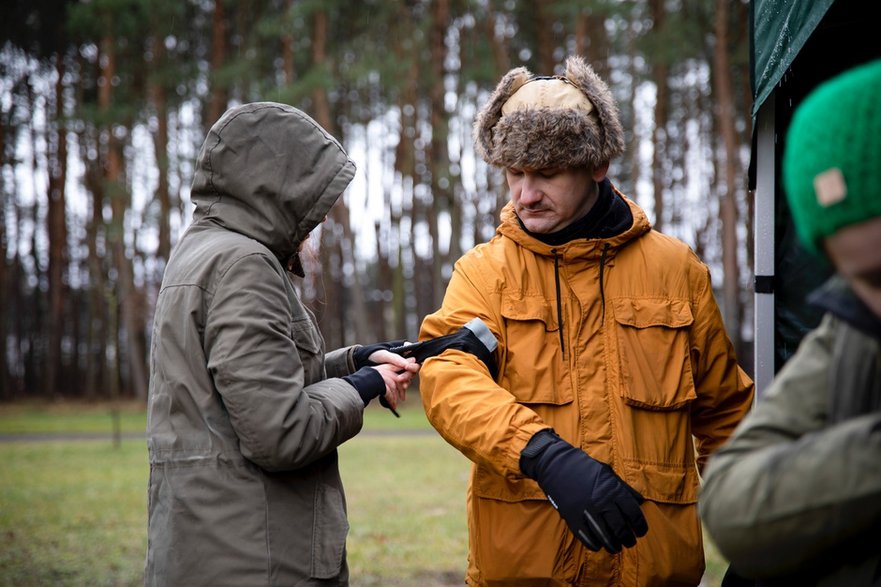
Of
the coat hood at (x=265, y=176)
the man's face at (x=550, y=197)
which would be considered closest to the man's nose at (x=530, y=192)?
the man's face at (x=550, y=197)

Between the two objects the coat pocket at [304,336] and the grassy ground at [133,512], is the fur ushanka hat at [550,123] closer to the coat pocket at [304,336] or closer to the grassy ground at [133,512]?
the coat pocket at [304,336]

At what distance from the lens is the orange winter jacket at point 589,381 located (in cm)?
229

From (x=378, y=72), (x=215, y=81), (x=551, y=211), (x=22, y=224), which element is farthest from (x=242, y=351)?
(x=22, y=224)

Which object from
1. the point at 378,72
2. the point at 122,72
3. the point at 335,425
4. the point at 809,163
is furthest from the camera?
the point at 122,72

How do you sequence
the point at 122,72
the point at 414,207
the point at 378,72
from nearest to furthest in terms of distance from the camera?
1. the point at 378,72
2. the point at 122,72
3. the point at 414,207

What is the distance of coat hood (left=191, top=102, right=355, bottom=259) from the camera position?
240 cm

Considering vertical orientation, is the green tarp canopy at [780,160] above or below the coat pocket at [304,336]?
above

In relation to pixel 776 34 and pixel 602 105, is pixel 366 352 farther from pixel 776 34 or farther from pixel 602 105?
pixel 776 34

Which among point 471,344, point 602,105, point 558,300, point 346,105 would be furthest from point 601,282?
point 346,105

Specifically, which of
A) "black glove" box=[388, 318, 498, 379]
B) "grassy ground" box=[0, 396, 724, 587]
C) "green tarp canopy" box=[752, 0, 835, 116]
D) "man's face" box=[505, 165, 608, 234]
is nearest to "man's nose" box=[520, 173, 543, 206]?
"man's face" box=[505, 165, 608, 234]

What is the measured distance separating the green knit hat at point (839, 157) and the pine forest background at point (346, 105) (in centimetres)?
1717

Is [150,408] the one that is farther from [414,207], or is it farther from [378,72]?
[414,207]

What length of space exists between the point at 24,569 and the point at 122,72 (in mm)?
19359

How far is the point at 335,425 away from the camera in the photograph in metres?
2.32
